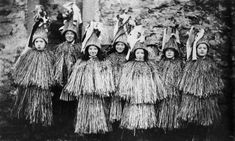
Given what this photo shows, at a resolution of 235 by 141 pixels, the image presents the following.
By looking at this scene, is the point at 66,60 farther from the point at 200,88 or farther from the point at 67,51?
the point at 200,88

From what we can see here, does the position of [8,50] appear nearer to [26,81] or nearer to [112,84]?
[26,81]

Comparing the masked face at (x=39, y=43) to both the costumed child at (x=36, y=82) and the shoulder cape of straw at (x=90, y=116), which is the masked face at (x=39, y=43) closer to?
the costumed child at (x=36, y=82)

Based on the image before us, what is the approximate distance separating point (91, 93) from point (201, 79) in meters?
1.11

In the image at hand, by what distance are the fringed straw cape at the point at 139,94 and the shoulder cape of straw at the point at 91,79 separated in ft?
0.47

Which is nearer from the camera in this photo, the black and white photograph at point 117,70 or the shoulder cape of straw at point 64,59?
the black and white photograph at point 117,70

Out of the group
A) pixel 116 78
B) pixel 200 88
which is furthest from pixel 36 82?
pixel 200 88

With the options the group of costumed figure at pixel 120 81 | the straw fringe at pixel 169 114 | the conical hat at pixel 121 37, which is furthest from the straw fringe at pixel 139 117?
the conical hat at pixel 121 37

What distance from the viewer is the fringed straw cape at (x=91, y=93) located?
4.07 meters

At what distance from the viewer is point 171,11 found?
4.63 metres

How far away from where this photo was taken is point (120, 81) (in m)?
4.14

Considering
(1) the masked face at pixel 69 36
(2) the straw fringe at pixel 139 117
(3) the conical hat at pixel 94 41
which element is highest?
(1) the masked face at pixel 69 36

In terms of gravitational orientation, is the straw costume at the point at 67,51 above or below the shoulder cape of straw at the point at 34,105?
above

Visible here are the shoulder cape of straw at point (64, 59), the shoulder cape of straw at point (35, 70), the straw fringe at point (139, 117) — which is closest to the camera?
the straw fringe at point (139, 117)

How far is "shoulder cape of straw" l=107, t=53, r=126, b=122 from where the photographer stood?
415 centimetres
